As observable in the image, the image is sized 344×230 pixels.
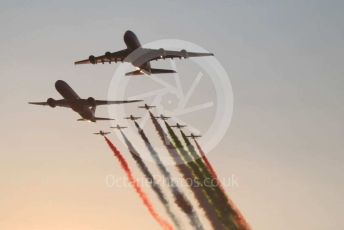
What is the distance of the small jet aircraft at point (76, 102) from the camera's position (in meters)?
173

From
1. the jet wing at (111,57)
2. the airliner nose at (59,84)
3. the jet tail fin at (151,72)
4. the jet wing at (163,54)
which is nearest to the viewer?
the airliner nose at (59,84)

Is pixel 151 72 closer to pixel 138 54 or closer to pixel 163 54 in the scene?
pixel 138 54

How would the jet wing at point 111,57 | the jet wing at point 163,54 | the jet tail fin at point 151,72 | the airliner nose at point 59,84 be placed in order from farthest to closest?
1. the jet tail fin at point 151,72
2. the jet wing at point 111,57
3. the jet wing at point 163,54
4. the airliner nose at point 59,84

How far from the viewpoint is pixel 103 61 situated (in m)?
180

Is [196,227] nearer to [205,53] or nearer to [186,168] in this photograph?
[186,168]

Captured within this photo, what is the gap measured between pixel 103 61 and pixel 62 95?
41.1 ft

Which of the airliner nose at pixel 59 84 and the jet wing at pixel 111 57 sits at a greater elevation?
the jet wing at pixel 111 57

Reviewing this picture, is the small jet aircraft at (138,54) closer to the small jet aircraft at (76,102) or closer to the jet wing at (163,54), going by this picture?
the jet wing at (163,54)

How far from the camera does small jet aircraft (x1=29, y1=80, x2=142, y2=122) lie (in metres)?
173

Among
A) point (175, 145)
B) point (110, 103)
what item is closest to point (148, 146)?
point (175, 145)

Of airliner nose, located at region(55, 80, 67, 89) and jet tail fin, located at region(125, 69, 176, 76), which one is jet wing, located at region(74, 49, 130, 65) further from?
airliner nose, located at region(55, 80, 67, 89)

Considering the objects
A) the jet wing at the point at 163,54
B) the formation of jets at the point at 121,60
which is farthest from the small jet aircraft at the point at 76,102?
the jet wing at the point at 163,54

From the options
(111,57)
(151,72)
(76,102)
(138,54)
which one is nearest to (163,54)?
(138,54)

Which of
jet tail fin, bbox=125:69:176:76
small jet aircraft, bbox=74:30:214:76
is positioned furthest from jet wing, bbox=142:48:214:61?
jet tail fin, bbox=125:69:176:76
